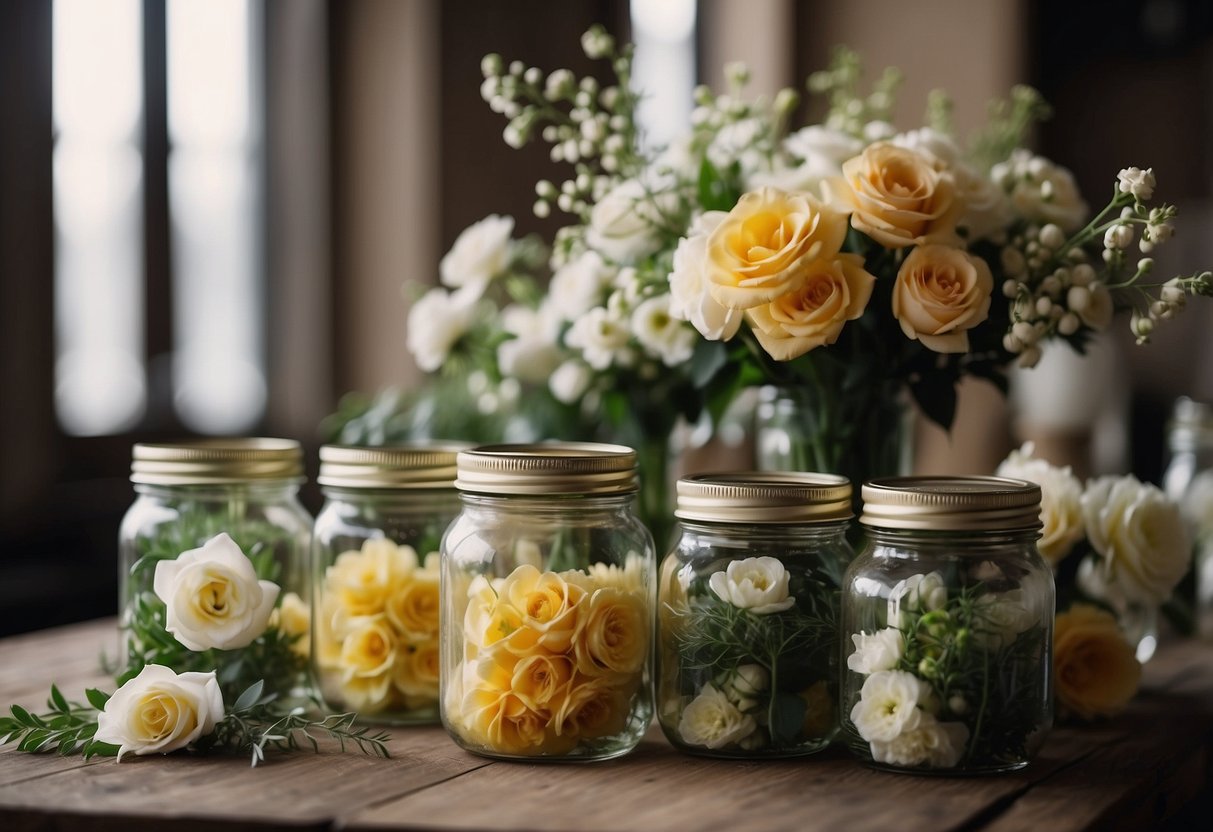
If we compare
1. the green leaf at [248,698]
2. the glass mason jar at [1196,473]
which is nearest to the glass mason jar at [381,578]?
the green leaf at [248,698]

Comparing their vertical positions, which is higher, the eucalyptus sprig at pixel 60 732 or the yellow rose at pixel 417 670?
the yellow rose at pixel 417 670

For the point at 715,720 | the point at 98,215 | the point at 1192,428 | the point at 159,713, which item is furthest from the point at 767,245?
the point at 98,215

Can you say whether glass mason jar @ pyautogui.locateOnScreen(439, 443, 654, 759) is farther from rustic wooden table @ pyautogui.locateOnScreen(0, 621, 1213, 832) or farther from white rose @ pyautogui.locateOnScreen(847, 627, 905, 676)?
white rose @ pyautogui.locateOnScreen(847, 627, 905, 676)

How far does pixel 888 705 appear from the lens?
0.92m

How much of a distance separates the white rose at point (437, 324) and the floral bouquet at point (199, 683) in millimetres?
353

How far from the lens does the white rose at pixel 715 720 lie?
97cm

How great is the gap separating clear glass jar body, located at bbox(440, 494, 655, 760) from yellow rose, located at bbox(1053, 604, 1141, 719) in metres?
0.37

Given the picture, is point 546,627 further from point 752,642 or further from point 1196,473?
point 1196,473

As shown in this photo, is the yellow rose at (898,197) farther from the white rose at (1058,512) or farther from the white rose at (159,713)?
the white rose at (159,713)

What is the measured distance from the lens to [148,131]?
282cm

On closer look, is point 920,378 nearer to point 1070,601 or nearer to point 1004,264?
point 1004,264

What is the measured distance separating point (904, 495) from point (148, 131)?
7.69 ft

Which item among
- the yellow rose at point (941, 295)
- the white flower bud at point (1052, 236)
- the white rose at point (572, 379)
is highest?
the white flower bud at point (1052, 236)

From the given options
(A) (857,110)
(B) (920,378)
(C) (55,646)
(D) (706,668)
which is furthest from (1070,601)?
(C) (55,646)
